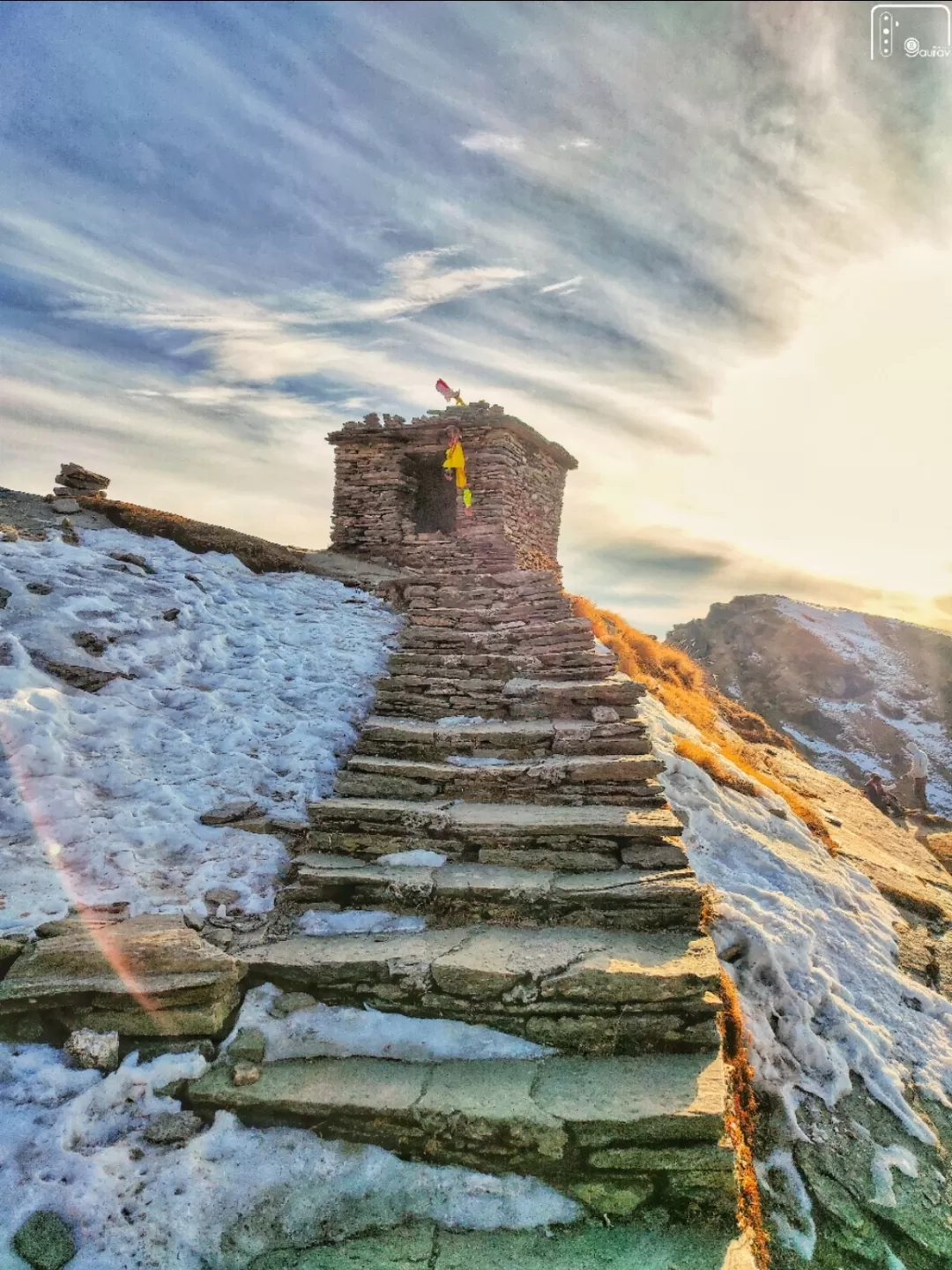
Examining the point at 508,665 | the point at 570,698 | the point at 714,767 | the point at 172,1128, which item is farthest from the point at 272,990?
the point at 714,767

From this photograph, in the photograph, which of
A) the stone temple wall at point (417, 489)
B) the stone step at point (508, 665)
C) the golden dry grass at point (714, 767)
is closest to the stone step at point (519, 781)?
the stone step at point (508, 665)

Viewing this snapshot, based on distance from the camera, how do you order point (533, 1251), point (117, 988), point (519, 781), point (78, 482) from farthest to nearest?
point (78, 482) < point (519, 781) < point (117, 988) < point (533, 1251)

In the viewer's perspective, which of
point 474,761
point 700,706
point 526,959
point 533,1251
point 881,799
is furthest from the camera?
point 881,799

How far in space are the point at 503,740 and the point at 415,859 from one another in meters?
1.89

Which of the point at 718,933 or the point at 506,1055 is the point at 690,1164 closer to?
the point at 506,1055

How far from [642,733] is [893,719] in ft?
121

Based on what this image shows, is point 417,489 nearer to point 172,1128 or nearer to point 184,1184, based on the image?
point 172,1128

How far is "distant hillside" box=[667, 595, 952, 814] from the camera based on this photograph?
110ft

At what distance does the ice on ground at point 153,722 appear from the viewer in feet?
16.6

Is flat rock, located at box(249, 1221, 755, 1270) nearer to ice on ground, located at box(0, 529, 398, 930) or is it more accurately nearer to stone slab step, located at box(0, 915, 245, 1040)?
stone slab step, located at box(0, 915, 245, 1040)

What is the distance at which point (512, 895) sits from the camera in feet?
16.7

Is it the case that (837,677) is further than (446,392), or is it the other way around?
(837,677)

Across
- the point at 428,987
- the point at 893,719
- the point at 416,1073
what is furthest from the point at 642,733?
the point at 893,719

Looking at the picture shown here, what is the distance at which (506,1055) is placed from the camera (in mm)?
4125
